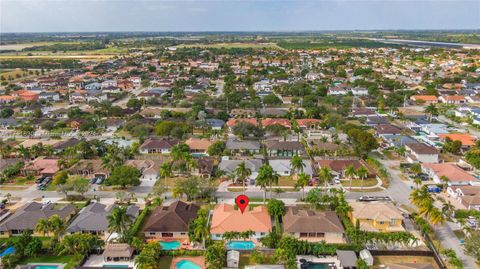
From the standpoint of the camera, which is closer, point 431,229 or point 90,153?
point 431,229

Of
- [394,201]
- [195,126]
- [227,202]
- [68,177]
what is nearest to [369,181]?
[394,201]

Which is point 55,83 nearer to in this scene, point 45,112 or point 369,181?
point 45,112

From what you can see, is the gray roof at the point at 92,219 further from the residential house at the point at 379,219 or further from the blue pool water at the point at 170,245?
A: the residential house at the point at 379,219

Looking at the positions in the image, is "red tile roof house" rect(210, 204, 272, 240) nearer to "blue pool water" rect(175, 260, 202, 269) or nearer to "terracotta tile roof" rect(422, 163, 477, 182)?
"blue pool water" rect(175, 260, 202, 269)

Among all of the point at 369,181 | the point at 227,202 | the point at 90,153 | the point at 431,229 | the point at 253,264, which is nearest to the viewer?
the point at 253,264

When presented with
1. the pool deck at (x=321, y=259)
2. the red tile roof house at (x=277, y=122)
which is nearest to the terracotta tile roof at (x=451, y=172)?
the pool deck at (x=321, y=259)

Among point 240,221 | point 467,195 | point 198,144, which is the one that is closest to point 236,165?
point 198,144

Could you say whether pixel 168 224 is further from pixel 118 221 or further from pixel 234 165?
pixel 234 165
